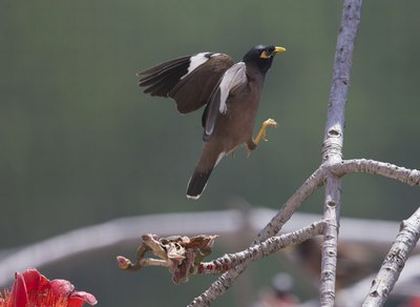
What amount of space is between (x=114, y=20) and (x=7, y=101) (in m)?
1.34

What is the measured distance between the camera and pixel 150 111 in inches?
419

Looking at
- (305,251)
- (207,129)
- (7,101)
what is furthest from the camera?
(7,101)

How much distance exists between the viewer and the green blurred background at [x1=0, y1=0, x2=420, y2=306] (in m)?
10.4

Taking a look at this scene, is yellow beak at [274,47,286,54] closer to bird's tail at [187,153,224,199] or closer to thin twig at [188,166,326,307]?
bird's tail at [187,153,224,199]

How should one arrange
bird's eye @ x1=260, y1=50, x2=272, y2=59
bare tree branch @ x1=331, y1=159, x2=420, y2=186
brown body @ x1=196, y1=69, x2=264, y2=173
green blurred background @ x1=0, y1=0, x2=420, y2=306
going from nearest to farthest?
bare tree branch @ x1=331, y1=159, x2=420, y2=186
brown body @ x1=196, y1=69, x2=264, y2=173
bird's eye @ x1=260, y1=50, x2=272, y2=59
green blurred background @ x1=0, y1=0, x2=420, y2=306

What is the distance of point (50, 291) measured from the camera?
123cm

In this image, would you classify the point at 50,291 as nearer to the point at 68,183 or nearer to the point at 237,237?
the point at 237,237

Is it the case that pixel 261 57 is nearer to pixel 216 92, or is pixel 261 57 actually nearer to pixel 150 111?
pixel 216 92

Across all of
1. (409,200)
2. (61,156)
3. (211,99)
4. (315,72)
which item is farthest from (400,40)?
(211,99)

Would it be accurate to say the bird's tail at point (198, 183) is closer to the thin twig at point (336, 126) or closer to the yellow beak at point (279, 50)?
the yellow beak at point (279, 50)

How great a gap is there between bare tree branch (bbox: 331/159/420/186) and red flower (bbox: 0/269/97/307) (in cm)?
28

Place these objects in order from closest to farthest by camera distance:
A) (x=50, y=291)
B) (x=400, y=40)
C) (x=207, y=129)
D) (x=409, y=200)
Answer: (x=50, y=291)
(x=207, y=129)
(x=409, y=200)
(x=400, y=40)

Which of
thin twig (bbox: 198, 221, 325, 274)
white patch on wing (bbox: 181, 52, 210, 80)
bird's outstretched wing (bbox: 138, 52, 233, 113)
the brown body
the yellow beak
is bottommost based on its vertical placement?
thin twig (bbox: 198, 221, 325, 274)

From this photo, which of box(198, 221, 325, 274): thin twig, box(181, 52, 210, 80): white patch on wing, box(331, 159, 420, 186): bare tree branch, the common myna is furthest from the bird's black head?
box(198, 221, 325, 274): thin twig
